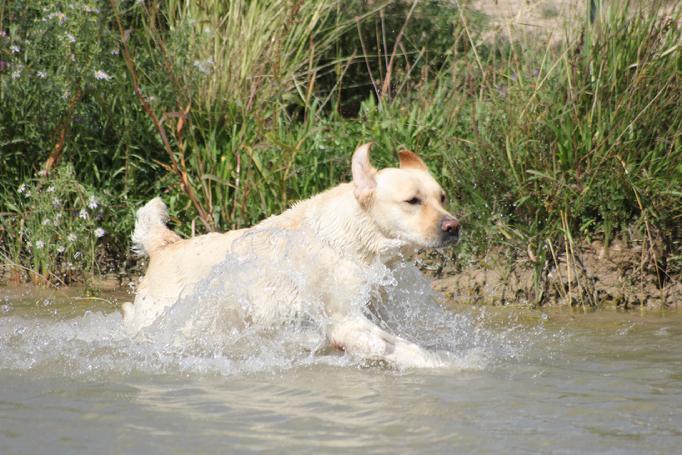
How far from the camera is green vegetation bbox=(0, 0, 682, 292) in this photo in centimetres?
741

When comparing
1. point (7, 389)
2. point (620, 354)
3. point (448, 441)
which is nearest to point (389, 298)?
point (620, 354)

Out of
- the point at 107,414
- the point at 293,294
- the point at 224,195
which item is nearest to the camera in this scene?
the point at 107,414

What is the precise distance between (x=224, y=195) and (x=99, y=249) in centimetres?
113

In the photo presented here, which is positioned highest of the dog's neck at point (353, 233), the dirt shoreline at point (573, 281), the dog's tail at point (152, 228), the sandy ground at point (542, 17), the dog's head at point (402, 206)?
the sandy ground at point (542, 17)

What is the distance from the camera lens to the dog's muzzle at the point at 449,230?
5.52 metres

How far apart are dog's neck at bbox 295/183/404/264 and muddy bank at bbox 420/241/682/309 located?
201cm

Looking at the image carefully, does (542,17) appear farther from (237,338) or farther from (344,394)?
(344,394)

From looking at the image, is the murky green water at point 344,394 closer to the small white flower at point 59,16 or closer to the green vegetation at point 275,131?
the green vegetation at point 275,131

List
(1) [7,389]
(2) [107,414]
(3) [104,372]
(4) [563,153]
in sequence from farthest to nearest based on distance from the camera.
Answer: (4) [563,153] < (3) [104,372] < (1) [7,389] < (2) [107,414]

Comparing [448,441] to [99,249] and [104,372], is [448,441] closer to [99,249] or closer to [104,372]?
[104,372]

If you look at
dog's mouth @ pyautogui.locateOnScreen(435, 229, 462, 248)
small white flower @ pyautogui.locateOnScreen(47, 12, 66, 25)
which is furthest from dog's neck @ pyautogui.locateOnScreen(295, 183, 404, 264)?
small white flower @ pyautogui.locateOnScreen(47, 12, 66, 25)

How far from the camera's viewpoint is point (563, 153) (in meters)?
7.42

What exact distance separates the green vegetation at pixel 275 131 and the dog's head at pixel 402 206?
1.91 meters

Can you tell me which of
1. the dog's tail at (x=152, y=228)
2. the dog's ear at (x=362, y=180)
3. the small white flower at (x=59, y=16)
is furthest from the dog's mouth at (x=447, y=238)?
the small white flower at (x=59, y=16)
